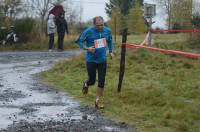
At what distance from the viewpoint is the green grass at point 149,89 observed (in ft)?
31.3

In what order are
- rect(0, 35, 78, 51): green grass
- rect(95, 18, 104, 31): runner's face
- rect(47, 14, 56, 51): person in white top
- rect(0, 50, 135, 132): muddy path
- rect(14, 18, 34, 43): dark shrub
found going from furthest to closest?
rect(14, 18, 34, 43): dark shrub < rect(0, 35, 78, 51): green grass < rect(47, 14, 56, 51): person in white top < rect(95, 18, 104, 31): runner's face < rect(0, 50, 135, 132): muddy path

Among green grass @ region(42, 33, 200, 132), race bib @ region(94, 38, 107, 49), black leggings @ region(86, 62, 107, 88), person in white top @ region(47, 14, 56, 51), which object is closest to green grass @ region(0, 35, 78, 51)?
person in white top @ region(47, 14, 56, 51)

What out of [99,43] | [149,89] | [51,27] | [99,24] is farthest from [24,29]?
[99,24]

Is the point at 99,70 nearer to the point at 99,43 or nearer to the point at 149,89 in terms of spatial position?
the point at 99,43

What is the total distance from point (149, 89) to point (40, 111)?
10.3 ft

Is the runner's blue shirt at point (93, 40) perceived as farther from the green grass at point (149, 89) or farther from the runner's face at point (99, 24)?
the green grass at point (149, 89)

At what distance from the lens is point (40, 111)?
1038 cm

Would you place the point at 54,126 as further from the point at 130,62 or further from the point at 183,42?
the point at 183,42

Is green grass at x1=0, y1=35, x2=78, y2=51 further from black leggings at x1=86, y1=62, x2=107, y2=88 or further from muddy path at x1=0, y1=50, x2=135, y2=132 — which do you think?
black leggings at x1=86, y1=62, x2=107, y2=88

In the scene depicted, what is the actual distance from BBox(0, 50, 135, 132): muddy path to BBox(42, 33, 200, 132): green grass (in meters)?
0.39

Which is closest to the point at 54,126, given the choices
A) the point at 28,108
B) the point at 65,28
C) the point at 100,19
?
the point at 28,108

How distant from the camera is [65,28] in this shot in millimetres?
24141

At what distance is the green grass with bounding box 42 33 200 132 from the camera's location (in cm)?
954

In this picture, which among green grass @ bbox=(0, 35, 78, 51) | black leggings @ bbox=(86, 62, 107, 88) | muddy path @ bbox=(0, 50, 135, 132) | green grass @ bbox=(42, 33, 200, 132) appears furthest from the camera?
green grass @ bbox=(0, 35, 78, 51)
